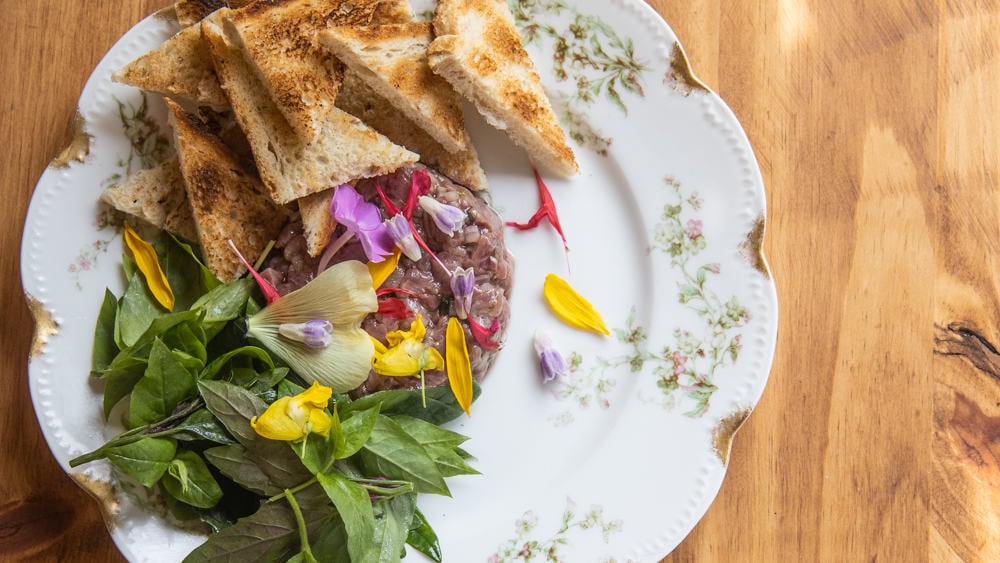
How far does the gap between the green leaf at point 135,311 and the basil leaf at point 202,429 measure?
0.91 feet

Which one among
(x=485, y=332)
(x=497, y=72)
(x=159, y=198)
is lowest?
(x=485, y=332)

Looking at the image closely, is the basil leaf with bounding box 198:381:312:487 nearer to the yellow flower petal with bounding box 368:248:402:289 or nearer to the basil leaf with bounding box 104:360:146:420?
the basil leaf with bounding box 104:360:146:420

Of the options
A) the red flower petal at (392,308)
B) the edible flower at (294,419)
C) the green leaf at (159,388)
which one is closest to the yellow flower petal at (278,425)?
the edible flower at (294,419)

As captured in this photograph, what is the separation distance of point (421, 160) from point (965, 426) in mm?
1781

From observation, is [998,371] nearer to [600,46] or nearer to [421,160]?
[600,46]

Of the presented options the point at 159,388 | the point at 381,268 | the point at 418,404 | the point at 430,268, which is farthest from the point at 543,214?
the point at 159,388

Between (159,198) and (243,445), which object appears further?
(159,198)

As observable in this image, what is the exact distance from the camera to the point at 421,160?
2.10 meters

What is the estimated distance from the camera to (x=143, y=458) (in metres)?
1.75

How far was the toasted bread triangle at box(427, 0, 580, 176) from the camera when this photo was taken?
1.97m

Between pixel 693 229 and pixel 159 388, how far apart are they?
1.46 metres

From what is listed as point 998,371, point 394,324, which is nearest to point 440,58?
point 394,324

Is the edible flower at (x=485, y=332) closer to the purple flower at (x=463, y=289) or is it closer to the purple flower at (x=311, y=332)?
the purple flower at (x=463, y=289)

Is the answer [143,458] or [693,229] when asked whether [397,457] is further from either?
[693,229]
